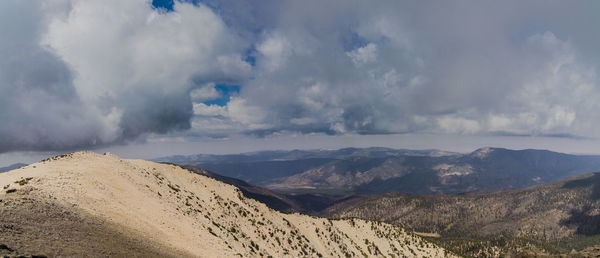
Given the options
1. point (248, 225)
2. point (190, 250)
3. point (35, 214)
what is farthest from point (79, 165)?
point (248, 225)

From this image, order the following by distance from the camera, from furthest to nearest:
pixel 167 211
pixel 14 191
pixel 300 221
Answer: pixel 300 221 → pixel 167 211 → pixel 14 191

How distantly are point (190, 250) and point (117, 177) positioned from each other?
25539 millimetres

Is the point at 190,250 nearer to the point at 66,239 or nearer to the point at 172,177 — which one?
the point at 66,239

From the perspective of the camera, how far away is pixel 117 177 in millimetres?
55094

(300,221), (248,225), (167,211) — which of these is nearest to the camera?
(167,211)

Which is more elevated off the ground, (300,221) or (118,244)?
(118,244)

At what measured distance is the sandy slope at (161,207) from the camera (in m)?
37.3

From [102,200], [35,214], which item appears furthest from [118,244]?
[102,200]

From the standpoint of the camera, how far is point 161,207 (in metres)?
53.0

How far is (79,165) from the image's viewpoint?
53.3 m

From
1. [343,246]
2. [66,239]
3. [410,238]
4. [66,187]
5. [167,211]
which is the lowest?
[410,238]

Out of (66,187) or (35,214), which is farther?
(66,187)

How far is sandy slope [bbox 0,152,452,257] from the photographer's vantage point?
3731cm

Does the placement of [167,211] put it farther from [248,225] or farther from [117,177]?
[248,225]
